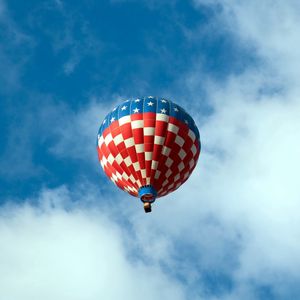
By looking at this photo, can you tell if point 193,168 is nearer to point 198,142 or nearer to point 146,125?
point 198,142

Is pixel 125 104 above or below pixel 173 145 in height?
above

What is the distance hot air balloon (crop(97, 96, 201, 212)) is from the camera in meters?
37.6

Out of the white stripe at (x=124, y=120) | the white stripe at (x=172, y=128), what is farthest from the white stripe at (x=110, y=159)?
the white stripe at (x=172, y=128)

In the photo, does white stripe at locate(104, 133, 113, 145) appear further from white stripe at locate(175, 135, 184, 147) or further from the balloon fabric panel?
white stripe at locate(175, 135, 184, 147)

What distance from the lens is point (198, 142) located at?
Result: 130 feet

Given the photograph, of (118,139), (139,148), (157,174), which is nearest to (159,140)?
(139,148)

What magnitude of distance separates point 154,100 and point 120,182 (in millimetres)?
4558

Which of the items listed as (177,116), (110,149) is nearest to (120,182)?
(110,149)

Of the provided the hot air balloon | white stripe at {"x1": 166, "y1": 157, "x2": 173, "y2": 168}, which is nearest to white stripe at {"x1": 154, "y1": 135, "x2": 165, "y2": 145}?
the hot air balloon

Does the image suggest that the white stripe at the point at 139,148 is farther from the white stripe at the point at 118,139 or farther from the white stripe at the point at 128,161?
the white stripe at the point at 118,139

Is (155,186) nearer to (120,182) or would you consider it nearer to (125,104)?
(120,182)

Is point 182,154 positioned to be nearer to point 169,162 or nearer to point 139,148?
point 169,162

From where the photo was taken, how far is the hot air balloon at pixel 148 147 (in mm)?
37625

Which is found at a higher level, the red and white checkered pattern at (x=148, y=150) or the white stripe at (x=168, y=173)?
the red and white checkered pattern at (x=148, y=150)
